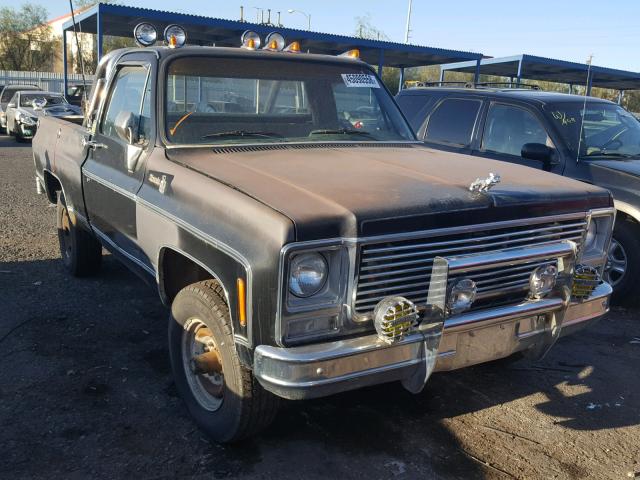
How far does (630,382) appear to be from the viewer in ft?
13.6

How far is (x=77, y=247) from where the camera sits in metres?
5.40

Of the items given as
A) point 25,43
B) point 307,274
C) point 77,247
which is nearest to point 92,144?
point 77,247

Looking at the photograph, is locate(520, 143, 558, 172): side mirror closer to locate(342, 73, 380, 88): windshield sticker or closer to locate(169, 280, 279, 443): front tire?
locate(342, 73, 380, 88): windshield sticker

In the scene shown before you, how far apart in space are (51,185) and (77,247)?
2.54 feet

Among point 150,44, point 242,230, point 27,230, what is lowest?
point 27,230

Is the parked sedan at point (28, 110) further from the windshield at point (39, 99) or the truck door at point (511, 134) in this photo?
the truck door at point (511, 134)

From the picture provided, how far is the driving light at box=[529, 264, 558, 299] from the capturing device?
307cm

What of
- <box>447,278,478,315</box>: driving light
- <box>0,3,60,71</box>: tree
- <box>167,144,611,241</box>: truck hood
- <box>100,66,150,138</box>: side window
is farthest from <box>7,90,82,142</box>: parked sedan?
<box>0,3,60,71</box>: tree

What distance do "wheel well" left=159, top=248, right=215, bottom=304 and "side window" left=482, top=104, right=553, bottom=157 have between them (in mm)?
3810

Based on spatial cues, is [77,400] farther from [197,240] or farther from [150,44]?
[150,44]

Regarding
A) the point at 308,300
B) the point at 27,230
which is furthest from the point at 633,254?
the point at 27,230

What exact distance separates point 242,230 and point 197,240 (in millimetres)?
398

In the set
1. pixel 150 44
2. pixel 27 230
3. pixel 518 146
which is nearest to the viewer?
pixel 150 44

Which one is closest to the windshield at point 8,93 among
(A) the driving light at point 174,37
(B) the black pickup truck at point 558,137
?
(B) the black pickup truck at point 558,137
